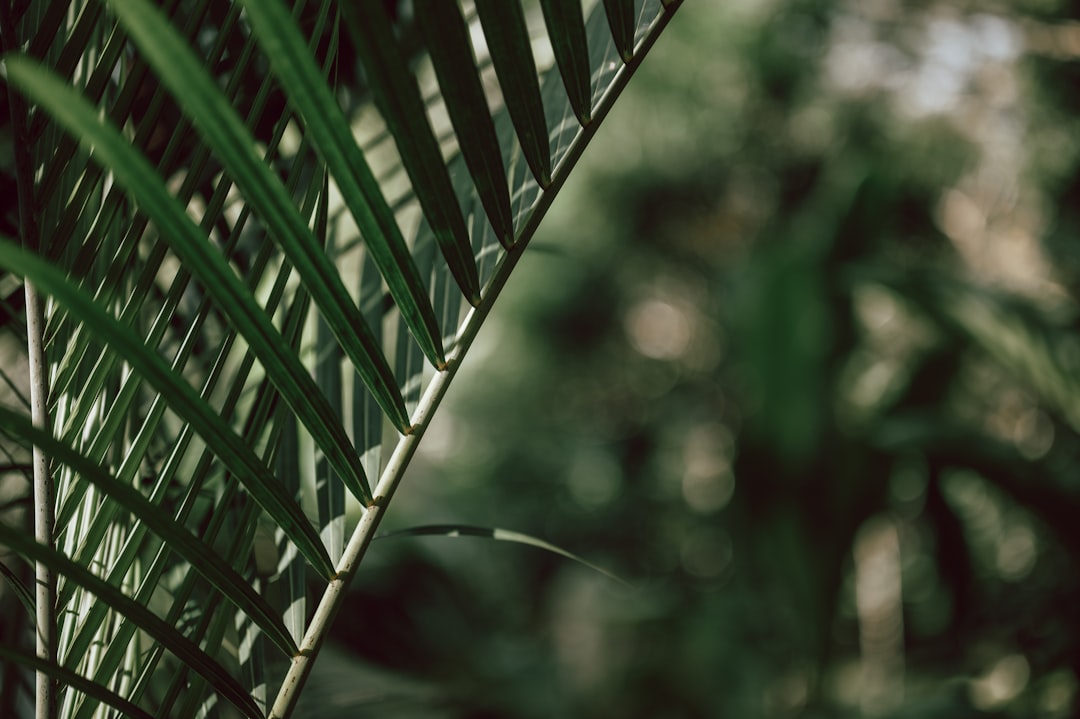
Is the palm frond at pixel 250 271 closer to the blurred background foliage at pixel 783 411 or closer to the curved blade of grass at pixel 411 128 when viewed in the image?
the curved blade of grass at pixel 411 128

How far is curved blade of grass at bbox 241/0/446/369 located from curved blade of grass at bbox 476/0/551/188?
6 centimetres

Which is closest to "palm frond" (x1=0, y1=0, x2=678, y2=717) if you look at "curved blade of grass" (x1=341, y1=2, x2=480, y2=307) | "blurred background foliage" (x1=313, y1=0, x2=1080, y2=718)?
"curved blade of grass" (x1=341, y1=2, x2=480, y2=307)

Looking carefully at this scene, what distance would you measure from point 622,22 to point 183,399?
20 centimetres

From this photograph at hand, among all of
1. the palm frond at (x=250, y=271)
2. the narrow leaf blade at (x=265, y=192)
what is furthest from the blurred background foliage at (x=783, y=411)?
the narrow leaf blade at (x=265, y=192)

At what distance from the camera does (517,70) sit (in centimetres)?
26

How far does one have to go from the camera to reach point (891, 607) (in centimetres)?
250

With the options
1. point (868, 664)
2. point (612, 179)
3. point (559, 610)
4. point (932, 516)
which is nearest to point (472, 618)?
point (559, 610)

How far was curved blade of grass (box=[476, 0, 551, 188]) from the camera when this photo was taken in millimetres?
247

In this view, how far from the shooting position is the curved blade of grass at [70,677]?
21 cm

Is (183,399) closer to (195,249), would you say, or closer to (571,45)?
(195,249)

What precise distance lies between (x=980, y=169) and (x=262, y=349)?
10.5 ft

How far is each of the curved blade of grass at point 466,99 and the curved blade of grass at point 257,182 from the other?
0.19 ft

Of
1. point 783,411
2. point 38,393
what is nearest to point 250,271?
point 38,393

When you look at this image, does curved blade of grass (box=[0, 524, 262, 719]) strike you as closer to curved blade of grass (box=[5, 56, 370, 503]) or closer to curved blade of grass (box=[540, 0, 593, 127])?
curved blade of grass (box=[5, 56, 370, 503])
